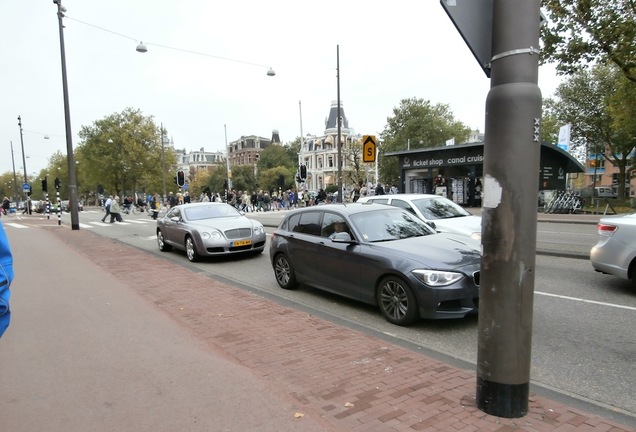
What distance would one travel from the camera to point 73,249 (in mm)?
13047

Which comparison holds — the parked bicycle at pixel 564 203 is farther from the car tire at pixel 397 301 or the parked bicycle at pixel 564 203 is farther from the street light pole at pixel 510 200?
the street light pole at pixel 510 200

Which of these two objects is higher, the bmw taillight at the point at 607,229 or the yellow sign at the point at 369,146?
the yellow sign at the point at 369,146

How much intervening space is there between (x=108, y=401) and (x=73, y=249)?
11.3m

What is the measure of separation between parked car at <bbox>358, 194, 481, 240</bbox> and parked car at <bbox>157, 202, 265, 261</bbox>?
11.2 ft

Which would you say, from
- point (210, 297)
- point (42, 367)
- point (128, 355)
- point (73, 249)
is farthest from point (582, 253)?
point (73, 249)

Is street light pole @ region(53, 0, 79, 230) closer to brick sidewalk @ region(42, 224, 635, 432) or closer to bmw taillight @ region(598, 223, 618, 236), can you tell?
brick sidewalk @ region(42, 224, 635, 432)

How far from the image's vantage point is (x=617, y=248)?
6504mm

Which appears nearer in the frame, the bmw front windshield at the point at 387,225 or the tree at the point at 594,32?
the bmw front windshield at the point at 387,225

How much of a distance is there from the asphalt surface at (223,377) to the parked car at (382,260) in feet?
2.42

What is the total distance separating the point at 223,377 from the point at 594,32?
14.2 m

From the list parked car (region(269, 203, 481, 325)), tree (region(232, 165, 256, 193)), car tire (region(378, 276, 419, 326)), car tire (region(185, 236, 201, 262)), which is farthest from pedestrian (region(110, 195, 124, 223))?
tree (region(232, 165, 256, 193))

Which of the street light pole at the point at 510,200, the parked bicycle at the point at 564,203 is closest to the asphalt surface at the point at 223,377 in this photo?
the street light pole at the point at 510,200

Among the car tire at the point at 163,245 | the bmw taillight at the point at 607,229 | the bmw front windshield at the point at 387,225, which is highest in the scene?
the bmw front windshield at the point at 387,225

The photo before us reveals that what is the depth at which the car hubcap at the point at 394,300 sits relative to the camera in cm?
529
